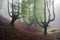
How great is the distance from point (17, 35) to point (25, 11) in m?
0.33

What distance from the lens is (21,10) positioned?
6.23ft

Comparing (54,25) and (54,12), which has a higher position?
(54,12)

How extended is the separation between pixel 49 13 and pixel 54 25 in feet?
0.55

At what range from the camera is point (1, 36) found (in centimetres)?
186

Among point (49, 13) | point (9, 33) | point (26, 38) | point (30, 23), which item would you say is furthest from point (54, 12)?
point (9, 33)

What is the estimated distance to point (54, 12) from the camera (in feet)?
6.11

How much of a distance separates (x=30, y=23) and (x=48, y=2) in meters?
0.36

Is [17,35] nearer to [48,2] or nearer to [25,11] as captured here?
[25,11]

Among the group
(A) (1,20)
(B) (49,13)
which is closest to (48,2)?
(B) (49,13)

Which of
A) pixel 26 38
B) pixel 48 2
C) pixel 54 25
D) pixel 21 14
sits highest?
pixel 48 2

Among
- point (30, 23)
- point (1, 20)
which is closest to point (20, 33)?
point (30, 23)

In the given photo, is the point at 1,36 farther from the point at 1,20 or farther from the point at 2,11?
the point at 2,11

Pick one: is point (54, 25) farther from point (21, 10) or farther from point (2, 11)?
point (2, 11)

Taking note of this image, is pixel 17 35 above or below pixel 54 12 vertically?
below
